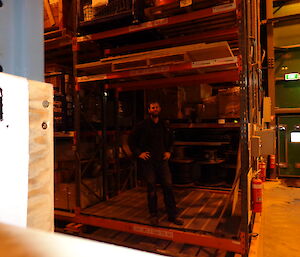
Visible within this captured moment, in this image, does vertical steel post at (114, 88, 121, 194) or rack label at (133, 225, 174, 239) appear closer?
rack label at (133, 225, 174, 239)

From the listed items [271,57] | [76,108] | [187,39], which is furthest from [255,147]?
[271,57]

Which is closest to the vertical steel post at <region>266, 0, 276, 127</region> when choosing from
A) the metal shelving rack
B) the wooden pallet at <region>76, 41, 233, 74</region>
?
the metal shelving rack

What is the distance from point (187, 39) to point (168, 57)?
2.38ft

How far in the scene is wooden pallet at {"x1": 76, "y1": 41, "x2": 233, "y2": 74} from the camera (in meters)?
3.38

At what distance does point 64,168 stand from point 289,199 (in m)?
5.37

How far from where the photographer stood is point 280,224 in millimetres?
4625

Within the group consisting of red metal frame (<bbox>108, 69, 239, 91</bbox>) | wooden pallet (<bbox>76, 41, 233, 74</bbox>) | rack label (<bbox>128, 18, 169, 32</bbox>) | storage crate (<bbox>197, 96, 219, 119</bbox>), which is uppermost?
rack label (<bbox>128, 18, 169, 32</bbox>)

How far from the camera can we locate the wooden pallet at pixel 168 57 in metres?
3.38

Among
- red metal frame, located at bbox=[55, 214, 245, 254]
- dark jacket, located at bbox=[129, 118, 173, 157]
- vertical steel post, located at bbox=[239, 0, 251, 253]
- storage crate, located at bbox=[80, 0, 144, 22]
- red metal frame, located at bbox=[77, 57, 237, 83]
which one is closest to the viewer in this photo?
vertical steel post, located at bbox=[239, 0, 251, 253]

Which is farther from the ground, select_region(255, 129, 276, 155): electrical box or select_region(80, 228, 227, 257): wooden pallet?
select_region(255, 129, 276, 155): electrical box

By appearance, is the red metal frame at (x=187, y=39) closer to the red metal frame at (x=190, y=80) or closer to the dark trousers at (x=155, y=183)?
the red metal frame at (x=190, y=80)

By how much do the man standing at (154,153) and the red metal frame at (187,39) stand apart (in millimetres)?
1084

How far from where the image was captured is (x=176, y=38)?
4281 millimetres

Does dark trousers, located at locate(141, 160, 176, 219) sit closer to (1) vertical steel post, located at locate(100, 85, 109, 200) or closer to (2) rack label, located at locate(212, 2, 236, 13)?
(1) vertical steel post, located at locate(100, 85, 109, 200)
